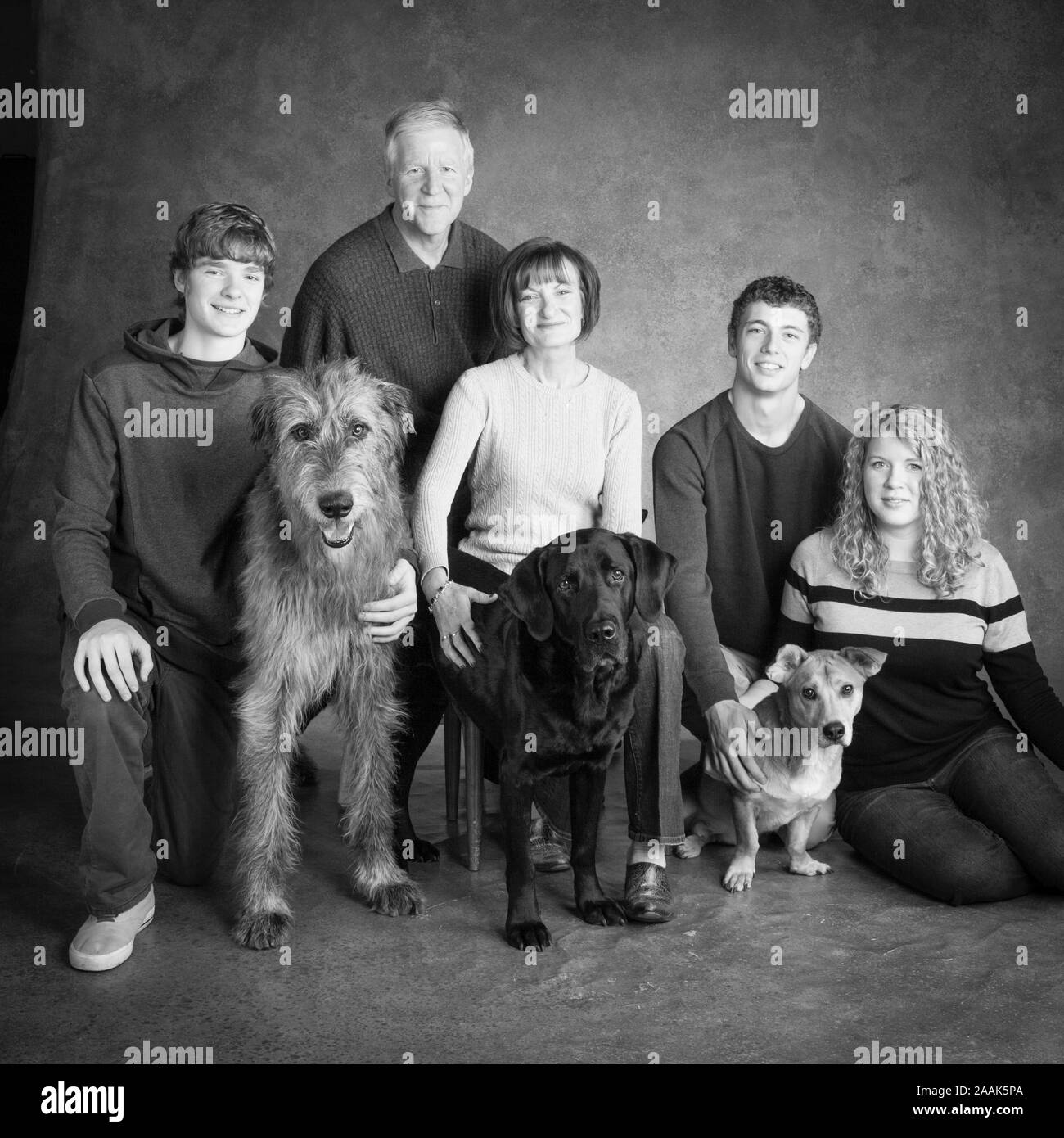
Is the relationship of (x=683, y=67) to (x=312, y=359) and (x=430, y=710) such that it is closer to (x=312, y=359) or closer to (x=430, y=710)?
(x=312, y=359)

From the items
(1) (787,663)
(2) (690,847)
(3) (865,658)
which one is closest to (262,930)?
(2) (690,847)

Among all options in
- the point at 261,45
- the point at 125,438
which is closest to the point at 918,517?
the point at 125,438

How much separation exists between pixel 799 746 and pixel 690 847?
1.46 feet

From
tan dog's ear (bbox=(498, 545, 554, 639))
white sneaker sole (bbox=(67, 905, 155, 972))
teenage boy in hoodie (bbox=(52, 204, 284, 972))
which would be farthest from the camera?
teenage boy in hoodie (bbox=(52, 204, 284, 972))

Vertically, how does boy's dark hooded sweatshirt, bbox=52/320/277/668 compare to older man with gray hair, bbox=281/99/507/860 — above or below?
below

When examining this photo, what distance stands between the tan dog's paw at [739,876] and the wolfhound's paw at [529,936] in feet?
1.79

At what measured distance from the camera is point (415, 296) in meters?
3.28

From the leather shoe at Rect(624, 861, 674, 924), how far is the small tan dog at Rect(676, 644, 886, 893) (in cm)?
25

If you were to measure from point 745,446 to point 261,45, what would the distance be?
347 centimetres

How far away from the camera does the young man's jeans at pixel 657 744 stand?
275 cm

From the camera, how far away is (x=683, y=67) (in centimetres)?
532

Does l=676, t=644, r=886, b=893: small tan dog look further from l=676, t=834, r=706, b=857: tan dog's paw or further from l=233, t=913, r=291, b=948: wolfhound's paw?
l=233, t=913, r=291, b=948: wolfhound's paw

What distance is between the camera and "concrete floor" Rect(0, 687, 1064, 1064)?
7.18ft

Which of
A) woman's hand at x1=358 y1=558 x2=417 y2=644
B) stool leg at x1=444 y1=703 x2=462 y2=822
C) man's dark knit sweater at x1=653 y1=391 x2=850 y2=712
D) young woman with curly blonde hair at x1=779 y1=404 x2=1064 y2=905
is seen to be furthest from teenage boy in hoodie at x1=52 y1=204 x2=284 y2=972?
young woman with curly blonde hair at x1=779 y1=404 x2=1064 y2=905
